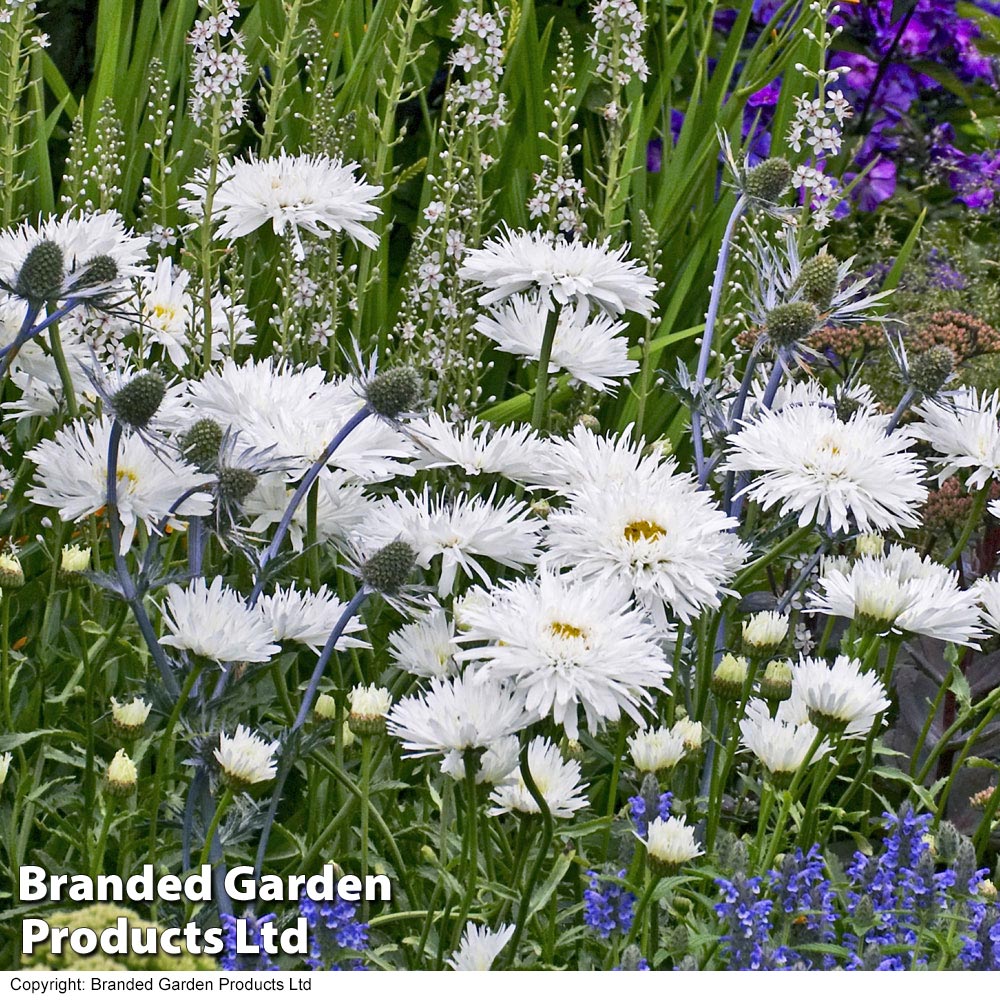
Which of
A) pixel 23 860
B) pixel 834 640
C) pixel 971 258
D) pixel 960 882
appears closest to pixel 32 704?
pixel 23 860

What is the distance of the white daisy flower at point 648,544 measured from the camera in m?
1.31

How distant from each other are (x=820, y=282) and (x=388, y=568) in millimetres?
683

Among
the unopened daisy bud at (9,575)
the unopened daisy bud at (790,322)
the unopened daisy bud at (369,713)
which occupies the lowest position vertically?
the unopened daisy bud at (369,713)

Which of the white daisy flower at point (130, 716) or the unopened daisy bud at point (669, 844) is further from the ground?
the white daisy flower at point (130, 716)

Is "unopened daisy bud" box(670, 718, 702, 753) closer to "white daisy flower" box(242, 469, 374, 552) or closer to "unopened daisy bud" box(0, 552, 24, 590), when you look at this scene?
"white daisy flower" box(242, 469, 374, 552)

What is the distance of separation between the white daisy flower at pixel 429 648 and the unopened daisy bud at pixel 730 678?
1.00ft

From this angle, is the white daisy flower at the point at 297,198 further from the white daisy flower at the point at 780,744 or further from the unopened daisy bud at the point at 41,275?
the white daisy flower at the point at 780,744

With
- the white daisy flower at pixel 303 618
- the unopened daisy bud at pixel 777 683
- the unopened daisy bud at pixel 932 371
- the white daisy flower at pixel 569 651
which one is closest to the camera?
the white daisy flower at pixel 569 651

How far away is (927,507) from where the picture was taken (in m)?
2.08

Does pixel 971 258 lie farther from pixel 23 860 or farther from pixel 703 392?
pixel 23 860

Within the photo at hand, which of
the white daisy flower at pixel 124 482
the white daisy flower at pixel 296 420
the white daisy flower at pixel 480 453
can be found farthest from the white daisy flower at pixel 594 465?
the white daisy flower at pixel 124 482

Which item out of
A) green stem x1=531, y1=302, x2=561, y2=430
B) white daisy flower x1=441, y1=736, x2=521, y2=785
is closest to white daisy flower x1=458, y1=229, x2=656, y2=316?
green stem x1=531, y1=302, x2=561, y2=430

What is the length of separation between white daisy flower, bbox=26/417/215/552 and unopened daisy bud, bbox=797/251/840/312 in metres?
0.76

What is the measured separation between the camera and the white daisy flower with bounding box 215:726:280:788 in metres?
1.26
